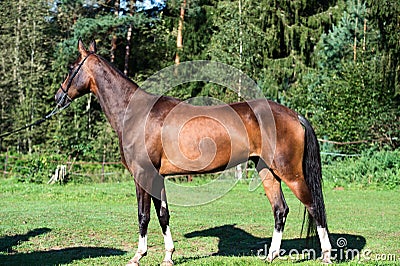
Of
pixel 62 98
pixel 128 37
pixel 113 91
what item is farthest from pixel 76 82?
pixel 128 37

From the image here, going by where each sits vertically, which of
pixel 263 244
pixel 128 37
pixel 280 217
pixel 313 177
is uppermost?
pixel 128 37

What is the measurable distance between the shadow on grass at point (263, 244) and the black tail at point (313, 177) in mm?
410

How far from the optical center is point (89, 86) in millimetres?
6457

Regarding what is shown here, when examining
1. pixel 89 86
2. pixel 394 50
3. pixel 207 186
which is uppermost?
pixel 394 50

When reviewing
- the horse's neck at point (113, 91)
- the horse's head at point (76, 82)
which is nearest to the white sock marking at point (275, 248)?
the horse's neck at point (113, 91)

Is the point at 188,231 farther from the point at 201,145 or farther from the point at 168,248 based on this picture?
the point at 201,145

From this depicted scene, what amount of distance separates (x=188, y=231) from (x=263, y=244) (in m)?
1.54

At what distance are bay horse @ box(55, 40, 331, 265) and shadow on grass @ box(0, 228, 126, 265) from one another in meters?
1.21

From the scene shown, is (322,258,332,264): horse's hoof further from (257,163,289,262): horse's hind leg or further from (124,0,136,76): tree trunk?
(124,0,136,76): tree trunk

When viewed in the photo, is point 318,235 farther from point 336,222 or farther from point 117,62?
point 117,62

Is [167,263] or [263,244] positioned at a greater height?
[167,263]

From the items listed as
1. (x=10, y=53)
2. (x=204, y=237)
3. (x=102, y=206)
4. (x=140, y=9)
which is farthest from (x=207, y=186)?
(x=10, y=53)

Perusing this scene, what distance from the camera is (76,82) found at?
6398 mm

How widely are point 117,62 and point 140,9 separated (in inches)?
140
